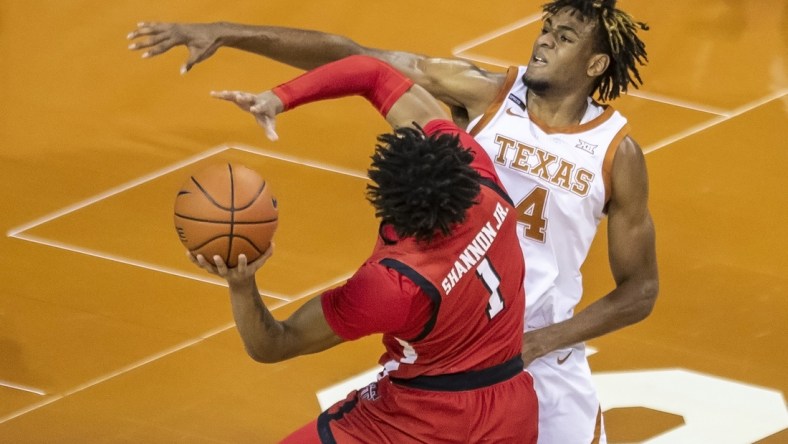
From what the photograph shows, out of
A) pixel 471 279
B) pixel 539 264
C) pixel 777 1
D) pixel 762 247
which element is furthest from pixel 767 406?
pixel 777 1

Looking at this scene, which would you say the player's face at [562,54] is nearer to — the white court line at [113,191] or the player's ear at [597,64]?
the player's ear at [597,64]

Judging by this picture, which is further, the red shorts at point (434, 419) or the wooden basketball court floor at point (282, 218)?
the wooden basketball court floor at point (282, 218)

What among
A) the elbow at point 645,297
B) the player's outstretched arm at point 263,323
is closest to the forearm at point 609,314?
the elbow at point 645,297

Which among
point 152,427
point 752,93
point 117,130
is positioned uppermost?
point 117,130

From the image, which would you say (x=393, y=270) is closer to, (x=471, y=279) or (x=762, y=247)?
(x=471, y=279)

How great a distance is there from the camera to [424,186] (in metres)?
4.55

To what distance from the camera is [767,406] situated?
718 cm

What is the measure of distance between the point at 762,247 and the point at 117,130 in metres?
4.03

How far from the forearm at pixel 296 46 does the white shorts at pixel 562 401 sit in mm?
1526

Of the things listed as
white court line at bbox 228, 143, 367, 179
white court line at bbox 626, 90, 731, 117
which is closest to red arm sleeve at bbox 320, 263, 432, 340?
white court line at bbox 228, 143, 367, 179

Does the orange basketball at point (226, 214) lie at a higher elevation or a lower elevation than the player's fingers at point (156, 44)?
lower

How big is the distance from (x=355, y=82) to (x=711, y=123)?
4463 millimetres

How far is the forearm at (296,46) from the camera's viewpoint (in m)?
5.64

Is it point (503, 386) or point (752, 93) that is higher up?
point (752, 93)
